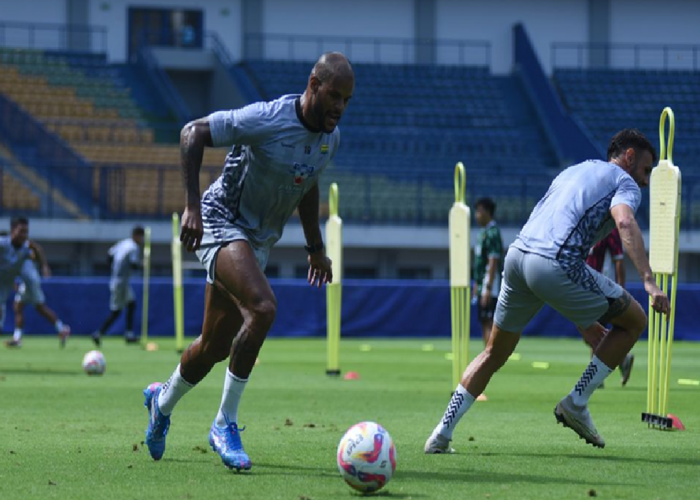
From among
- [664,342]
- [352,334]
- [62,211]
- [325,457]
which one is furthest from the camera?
[62,211]

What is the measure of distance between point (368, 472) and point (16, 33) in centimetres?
3845

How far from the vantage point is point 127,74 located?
42.9 meters

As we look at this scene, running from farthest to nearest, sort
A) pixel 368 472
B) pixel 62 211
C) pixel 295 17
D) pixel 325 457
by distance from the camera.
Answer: pixel 295 17, pixel 62 211, pixel 325 457, pixel 368 472

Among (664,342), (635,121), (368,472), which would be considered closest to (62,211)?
(635,121)

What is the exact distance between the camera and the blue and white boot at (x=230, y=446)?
7750 millimetres

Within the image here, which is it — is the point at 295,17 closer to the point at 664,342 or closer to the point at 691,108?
the point at 691,108

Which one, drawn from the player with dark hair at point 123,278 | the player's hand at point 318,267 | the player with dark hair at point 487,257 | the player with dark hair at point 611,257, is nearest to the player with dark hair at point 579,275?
the player's hand at point 318,267

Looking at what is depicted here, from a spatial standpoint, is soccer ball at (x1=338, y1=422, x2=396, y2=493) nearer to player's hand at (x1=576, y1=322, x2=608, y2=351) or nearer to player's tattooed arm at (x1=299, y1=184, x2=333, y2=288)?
player's tattooed arm at (x1=299, y1=184, x2=333, y2=288)

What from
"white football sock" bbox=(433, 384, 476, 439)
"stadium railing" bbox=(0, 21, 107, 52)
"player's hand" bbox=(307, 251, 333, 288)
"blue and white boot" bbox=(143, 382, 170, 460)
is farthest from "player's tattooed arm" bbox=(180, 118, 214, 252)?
"stadium railing" bbox=(0, 21, 107, 52)

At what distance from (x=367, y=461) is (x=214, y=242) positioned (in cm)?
181

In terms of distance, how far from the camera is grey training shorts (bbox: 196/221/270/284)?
8117 mm

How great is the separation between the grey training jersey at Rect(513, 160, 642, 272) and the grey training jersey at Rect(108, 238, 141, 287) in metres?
19.7

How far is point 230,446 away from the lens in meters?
7.84

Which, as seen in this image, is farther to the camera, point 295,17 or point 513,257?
point 295,17
